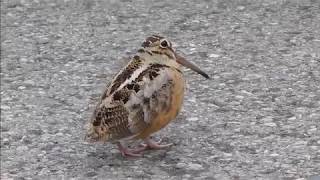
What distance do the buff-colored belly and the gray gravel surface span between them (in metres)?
0.25

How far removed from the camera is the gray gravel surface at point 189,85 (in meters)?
5.52

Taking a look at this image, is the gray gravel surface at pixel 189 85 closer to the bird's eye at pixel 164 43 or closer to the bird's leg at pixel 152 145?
the bird's leg at pixel 152 145

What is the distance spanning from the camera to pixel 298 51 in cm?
745

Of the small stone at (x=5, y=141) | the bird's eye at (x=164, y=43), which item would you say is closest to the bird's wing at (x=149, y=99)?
the bird's eye at (x=164, y=43)

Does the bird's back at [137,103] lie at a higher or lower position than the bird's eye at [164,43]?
lower

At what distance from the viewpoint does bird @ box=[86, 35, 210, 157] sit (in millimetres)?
5316

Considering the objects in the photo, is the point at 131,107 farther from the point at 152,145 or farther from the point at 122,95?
the point at 152,145

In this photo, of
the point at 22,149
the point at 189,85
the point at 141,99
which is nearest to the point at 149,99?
the point at 141,99

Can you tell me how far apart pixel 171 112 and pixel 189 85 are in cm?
152

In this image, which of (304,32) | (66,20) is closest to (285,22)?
(304,32)

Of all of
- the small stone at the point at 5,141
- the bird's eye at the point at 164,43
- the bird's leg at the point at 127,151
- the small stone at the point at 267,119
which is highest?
the bird's eye at the point at 164,43

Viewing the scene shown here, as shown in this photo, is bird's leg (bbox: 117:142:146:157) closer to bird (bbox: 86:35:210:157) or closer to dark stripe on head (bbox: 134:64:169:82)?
bird (bbox: 86:35:210:157)

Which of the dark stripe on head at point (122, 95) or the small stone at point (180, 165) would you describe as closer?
the dark stripe on head at point (122, 95)

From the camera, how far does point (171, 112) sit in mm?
5453
